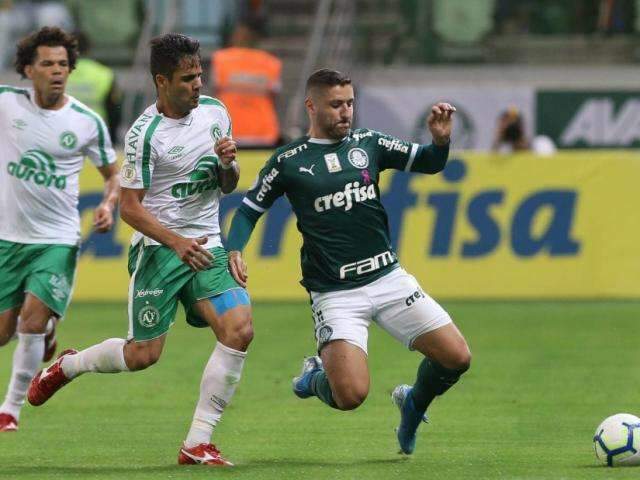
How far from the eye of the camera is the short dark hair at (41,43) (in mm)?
9367

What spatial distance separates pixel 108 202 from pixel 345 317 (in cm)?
205

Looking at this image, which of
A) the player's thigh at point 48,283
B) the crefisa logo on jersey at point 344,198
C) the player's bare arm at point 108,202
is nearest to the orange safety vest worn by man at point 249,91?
the player's bare arm at point 108,202

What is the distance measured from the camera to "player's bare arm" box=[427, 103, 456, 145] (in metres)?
7.90

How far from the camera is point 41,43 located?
368 inches

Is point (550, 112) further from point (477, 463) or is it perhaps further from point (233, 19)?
point (477, 463)

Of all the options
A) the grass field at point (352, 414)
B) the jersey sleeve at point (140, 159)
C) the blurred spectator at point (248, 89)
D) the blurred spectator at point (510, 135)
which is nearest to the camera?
the grass field at point (352, 414)

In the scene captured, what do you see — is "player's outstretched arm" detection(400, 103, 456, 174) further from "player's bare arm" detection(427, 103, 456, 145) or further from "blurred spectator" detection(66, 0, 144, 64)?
"blurred spectator" detection(66, 0, 144, 64)

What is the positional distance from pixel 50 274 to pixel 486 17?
43.3 ft

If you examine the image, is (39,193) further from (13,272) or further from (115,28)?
(115,28)

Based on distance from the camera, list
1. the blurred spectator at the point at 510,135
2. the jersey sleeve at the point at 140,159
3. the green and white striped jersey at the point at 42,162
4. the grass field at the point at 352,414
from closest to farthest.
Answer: the grass field at the point at 352,414, the jersey sleeve at the point at 140,159, the green and white striped jersey at the point at 42,162, the blurred spectator at the point at 510,135

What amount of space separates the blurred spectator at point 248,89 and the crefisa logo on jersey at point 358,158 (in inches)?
404

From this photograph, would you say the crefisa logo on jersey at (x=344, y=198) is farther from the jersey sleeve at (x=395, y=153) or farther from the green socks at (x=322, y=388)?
the green socks at (x=322, y=388)

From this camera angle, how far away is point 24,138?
9469 mm

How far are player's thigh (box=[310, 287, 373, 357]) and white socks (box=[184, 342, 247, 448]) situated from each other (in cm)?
47
